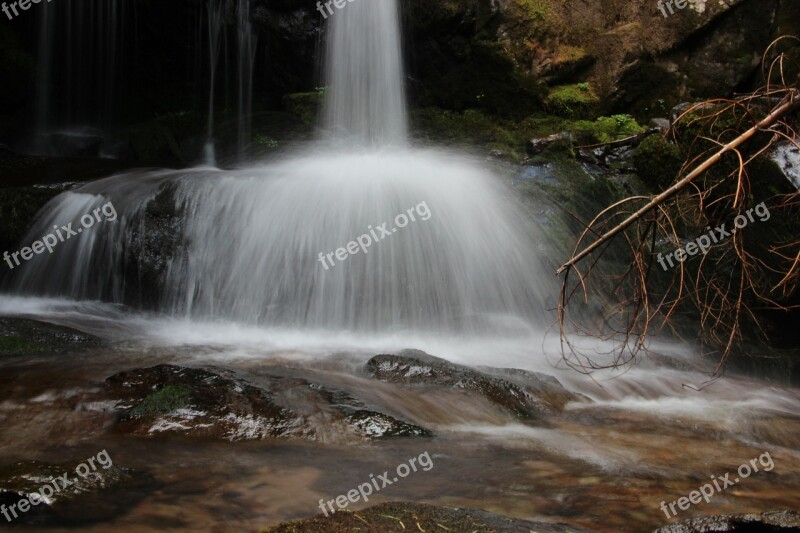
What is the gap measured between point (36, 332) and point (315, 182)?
4202mm

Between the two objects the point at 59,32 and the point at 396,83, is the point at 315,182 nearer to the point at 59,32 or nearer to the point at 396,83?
the point at 396,83

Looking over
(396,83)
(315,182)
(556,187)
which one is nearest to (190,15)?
(396,83)

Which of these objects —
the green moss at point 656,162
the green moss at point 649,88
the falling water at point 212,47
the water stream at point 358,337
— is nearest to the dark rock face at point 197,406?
the water stream at point 358,337

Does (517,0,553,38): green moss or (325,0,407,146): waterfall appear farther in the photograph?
(325,0,407,146): waterfall

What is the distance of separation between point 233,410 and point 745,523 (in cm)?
289

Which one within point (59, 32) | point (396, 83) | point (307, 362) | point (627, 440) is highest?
point (59, 32)

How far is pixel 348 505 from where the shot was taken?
3.04m

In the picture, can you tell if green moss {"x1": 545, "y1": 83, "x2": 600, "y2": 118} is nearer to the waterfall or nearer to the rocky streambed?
the waterfall

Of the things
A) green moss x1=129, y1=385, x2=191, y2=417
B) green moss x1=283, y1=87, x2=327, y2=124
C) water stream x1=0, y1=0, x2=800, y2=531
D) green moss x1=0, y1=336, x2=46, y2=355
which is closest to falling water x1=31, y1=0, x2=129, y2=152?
green moss x1=283, y1=87, x2=327, y2=124

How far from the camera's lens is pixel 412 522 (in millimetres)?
2510

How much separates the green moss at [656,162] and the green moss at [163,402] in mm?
7417

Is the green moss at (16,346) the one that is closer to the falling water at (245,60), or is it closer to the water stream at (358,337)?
the water stream at (358,337)

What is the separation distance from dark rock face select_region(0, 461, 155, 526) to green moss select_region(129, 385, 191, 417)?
805 millimetres

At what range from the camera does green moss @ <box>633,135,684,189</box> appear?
9320 millimetres
